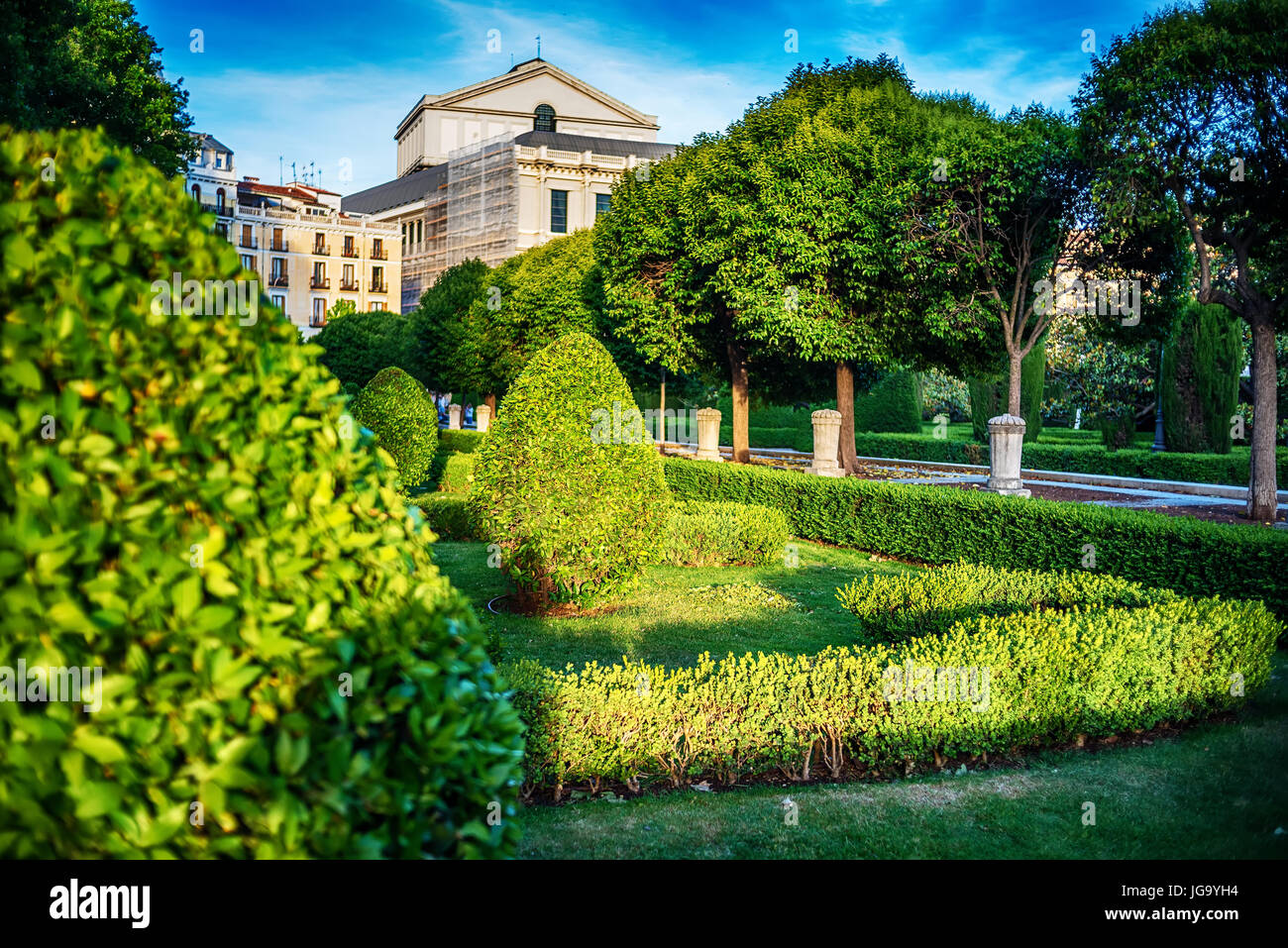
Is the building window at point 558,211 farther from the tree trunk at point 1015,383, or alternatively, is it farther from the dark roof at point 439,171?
the tree trunk at point 1015,383

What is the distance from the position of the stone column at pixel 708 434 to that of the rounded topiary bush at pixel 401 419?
293 inches

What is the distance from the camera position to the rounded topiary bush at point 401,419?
24000 mm

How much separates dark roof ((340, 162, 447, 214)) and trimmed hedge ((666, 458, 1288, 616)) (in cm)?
6165

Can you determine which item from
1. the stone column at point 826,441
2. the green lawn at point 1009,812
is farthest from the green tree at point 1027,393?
the green lawn at point 1009,812

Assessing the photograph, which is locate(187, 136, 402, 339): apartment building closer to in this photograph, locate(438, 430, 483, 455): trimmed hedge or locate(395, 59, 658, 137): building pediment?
locate(395, 59, 658, 137): building pediment

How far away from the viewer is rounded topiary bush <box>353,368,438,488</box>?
945 inches

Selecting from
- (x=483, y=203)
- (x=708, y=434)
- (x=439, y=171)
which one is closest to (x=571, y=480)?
(x=708, y=434)

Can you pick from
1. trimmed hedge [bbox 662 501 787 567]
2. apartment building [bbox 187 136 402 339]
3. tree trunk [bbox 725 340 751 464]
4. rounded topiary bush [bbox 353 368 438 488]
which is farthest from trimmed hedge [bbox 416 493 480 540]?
apartment building [bbox 187 136 402 339]

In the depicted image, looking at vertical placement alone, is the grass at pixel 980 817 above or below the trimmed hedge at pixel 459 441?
below

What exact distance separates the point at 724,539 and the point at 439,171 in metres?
73.1
